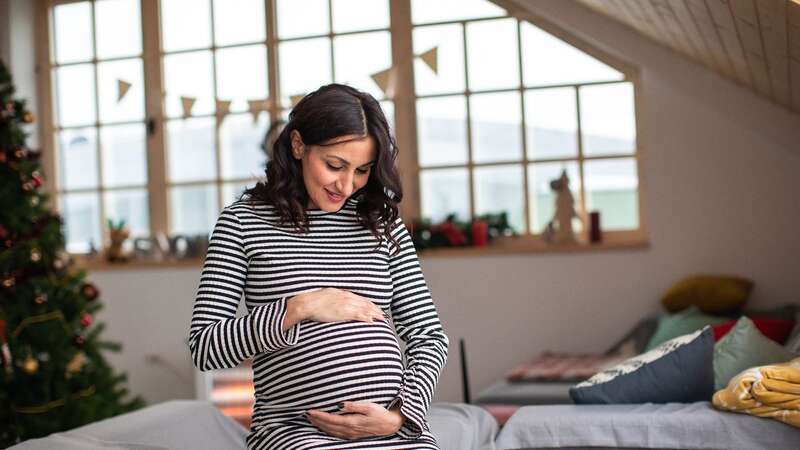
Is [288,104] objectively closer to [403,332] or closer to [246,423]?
[246,423]

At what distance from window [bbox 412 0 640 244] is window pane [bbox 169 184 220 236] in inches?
50.8

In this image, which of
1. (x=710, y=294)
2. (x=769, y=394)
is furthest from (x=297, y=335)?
(x=710, y=294)

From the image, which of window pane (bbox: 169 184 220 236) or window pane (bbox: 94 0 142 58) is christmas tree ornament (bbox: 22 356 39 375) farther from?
window pane (bbox: 94 0 142 58)

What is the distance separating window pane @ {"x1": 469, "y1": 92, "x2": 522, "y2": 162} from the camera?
212 inches

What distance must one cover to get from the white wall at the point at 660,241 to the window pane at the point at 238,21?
163cm

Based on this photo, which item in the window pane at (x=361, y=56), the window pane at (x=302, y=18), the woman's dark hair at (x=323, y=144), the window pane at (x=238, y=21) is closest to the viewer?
the woman's dark hair at (x=323, y=144)

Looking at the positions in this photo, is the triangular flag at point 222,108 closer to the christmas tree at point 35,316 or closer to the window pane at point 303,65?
the window pane at point 303,65

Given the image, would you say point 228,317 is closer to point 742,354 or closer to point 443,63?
point 742,354

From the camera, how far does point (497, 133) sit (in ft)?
17.8

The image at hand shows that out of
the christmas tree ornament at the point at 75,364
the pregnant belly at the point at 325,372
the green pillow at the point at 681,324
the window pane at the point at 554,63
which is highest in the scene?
the window pane at the point at 554,63

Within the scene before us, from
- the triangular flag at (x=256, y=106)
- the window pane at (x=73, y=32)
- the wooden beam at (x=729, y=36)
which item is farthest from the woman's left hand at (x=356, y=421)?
the window pane at (x=73, y=32)

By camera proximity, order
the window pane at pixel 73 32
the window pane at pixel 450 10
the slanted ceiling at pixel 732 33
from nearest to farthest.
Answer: the slanted ceiling at pixel 732 33 → the window pane at pixel 450 10 → the window pane at pixel 73 32

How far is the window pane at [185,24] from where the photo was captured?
5891 millimetres

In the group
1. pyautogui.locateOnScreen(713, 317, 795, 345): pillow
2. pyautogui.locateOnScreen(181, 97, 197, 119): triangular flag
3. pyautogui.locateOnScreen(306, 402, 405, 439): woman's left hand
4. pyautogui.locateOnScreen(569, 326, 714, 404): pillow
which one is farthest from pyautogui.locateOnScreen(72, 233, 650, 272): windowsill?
pyautogui.locateOnScreen(306, 402, 405, 439): woman's left hand
